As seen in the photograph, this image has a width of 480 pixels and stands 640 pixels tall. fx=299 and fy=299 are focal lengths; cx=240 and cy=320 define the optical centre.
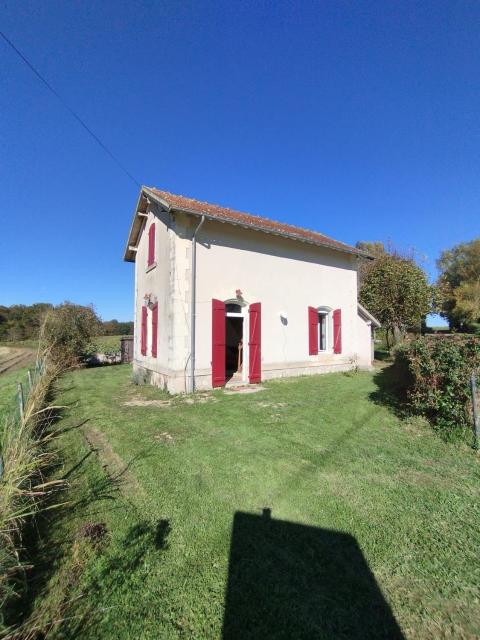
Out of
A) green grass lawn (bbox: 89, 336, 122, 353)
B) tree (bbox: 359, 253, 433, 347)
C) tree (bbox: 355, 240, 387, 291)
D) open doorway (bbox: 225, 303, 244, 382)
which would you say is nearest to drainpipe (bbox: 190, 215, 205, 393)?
open doorway (bbox: 225, 303, 244, 382)

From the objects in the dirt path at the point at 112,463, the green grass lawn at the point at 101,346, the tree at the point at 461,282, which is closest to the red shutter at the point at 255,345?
the dirt path at the point at 112,463

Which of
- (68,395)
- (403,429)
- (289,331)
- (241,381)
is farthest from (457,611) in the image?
(68,395)

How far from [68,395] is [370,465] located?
8236mm

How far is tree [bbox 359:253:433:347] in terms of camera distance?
639 inches

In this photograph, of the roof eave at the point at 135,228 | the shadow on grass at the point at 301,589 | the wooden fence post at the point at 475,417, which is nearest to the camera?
the shadow on grass at the point at 301,589

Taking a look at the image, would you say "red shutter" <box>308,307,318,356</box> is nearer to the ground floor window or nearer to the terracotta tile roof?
the ground floor window

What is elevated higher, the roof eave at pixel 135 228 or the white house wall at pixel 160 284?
the roof eave at pixel 135 228

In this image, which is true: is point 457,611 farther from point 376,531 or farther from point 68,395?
point 68,395

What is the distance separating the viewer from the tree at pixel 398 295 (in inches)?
639

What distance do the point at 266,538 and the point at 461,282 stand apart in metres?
37.5

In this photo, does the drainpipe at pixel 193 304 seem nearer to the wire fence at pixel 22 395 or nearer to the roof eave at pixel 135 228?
the roof eave at pixel 135 228

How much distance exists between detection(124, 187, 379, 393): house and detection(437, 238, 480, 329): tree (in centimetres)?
2154

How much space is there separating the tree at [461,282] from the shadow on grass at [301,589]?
30829 mm

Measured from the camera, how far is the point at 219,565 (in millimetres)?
2242
